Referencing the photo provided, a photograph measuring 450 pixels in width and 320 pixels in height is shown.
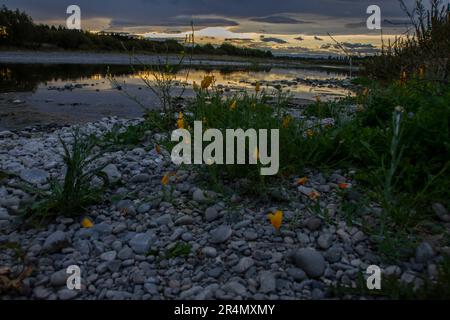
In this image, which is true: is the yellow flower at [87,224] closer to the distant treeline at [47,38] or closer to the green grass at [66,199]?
the green grass at [66,199]

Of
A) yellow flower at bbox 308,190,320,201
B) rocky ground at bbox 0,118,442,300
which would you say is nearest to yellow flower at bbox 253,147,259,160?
rocky ground at bbox 0,118,442,300

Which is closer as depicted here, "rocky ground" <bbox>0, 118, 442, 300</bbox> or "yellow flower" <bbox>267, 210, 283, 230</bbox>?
"rocky ground" <bbox>0, 118, 442, 300</bbox>

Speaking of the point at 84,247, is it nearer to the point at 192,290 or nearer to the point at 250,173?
the point at 192,290

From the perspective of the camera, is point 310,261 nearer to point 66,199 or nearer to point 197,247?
point 197,247

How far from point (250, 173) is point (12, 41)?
2950 centimetres

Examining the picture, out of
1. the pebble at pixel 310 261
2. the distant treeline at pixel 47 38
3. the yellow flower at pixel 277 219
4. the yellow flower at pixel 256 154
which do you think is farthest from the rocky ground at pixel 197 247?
the distant treeline at pixel 47 38

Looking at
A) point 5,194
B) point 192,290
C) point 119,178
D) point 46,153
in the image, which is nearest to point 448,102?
point 192,290

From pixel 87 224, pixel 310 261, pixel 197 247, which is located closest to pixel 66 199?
pixel 87 224

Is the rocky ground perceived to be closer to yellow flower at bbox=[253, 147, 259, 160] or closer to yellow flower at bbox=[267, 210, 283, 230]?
yellow flower at bbox=[267, 210, 283, 230]

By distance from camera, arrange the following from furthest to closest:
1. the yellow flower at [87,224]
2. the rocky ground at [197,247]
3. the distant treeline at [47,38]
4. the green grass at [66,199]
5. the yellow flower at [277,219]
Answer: the distant treeline at [47,38], the green grass at [66,199], the yellow flower at [87,224], the yellow flower at [277,219], the rocky ground at [197,247]

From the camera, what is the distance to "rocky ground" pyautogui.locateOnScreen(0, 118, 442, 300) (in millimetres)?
2080

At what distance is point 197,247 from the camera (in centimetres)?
240

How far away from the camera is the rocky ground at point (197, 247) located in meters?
2.08

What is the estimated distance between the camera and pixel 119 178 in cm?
330
